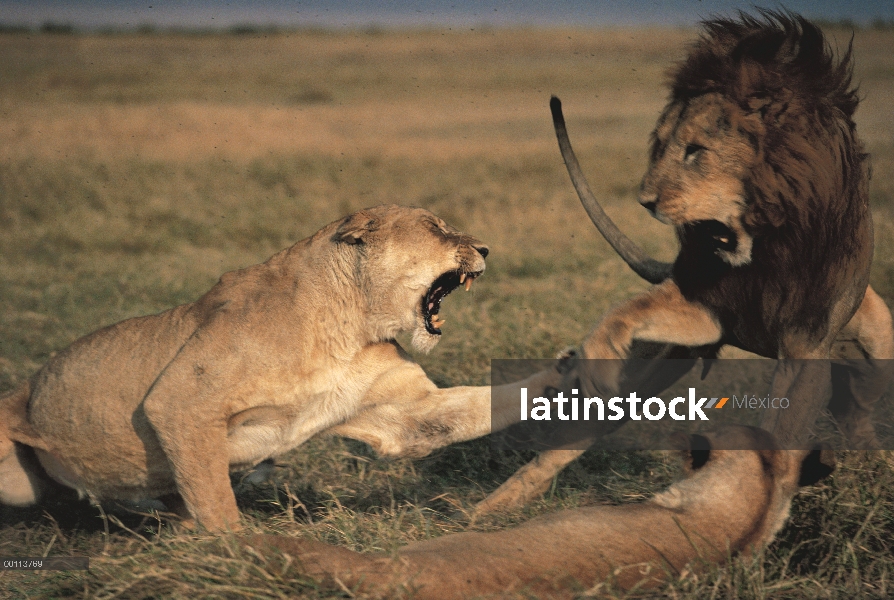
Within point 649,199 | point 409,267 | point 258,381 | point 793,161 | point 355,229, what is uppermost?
point 793,161

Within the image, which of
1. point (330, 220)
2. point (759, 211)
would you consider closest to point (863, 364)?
point (759, 211)

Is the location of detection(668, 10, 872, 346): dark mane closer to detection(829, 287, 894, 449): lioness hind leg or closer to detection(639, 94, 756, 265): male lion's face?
detection(639, 94, 756, 265): male lion's face

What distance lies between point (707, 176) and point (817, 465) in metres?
0.93

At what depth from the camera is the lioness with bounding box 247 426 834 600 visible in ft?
7.80

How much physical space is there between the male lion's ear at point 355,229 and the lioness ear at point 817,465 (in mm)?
1493

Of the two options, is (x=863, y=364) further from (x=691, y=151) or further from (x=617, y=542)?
(x=617, y=542)

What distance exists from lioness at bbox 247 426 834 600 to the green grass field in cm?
8

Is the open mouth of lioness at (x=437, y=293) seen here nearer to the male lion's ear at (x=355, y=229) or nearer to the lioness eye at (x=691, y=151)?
the male lion's ear at (x=355, y=229)

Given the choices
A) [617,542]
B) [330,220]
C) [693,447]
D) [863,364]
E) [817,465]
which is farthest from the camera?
[330,220]

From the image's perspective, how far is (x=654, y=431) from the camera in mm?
4332

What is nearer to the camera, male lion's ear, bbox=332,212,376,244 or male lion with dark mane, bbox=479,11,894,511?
male lion with dark mane, bbox=479,11,894,511

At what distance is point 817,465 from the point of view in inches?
110

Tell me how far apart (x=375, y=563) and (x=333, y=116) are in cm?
1541

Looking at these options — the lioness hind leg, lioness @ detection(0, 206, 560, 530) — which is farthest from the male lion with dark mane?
lioness @ detection(0, 206, 560, 530)
